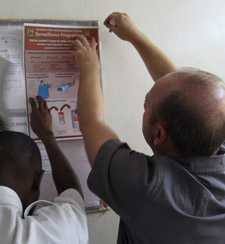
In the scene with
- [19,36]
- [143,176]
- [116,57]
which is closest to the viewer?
[143,176]

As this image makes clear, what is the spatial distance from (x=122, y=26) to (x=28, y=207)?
0.51 m

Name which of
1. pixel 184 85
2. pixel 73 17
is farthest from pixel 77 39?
pixel 184 85

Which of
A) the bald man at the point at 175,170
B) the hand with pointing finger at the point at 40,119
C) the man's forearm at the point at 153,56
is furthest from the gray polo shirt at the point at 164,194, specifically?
the man's forearm at the point at 153,56

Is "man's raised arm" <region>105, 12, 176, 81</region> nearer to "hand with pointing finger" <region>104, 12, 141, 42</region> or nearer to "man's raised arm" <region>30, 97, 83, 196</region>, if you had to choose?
"hand with pointing finger" <region>104, 12, 141, 42</region>

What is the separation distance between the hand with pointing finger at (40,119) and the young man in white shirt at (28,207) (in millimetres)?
112

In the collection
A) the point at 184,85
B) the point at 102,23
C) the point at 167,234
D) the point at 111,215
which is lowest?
the point at 111,215

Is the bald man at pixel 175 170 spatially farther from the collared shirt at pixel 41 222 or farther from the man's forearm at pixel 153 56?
the man's forearm at pixel 153 56

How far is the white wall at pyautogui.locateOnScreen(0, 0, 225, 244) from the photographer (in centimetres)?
100

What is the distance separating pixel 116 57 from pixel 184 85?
35 cm

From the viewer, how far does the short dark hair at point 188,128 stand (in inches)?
28.6

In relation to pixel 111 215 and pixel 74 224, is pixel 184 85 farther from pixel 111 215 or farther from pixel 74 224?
pixel 111 215

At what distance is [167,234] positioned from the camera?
0.74 meters

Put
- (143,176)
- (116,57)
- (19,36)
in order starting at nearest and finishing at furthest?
(143,176) < (19,36) < (116,57)

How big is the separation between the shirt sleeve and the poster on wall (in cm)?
24
